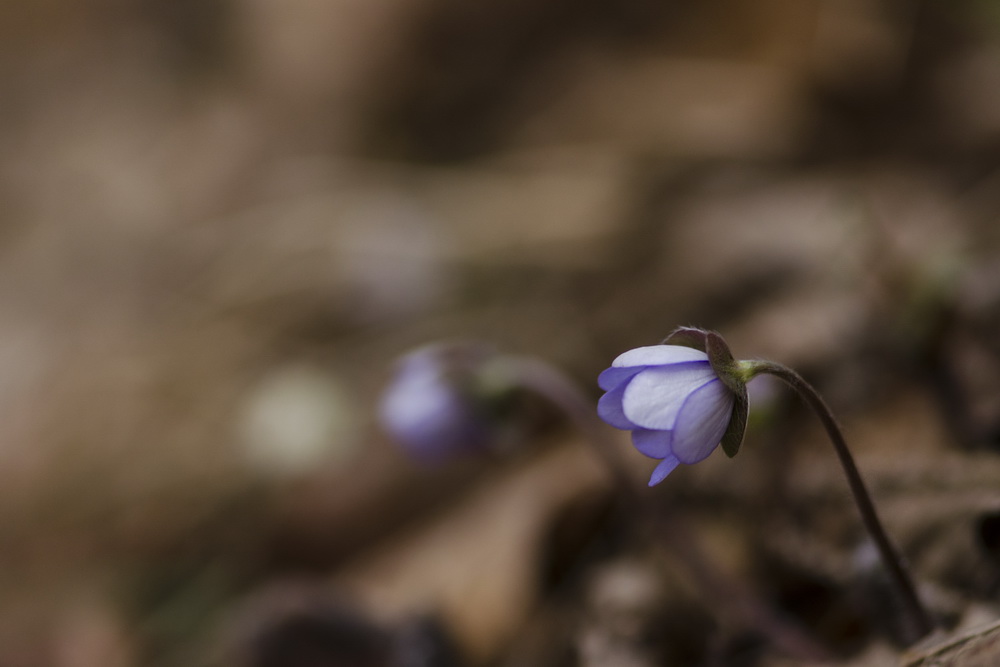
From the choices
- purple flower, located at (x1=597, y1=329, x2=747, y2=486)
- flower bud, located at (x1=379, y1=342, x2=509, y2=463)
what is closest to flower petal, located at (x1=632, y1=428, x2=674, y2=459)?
purple flower, located at (x1=597, y1=329, x2=747, y2=486)

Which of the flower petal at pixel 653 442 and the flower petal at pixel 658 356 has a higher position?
the flower petal at pixel 658 356

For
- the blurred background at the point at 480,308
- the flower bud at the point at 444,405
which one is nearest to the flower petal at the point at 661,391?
the blurred background at the point at 480,308

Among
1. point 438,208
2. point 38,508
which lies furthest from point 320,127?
point 38,508

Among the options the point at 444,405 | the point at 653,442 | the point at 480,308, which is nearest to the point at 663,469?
the point at 653,442

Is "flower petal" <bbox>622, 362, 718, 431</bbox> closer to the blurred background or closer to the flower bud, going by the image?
the blurred background

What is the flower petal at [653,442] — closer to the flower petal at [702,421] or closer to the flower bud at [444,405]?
the flower petal at [702,421]

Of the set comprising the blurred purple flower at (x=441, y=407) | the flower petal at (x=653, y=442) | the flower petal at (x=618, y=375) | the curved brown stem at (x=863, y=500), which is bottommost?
the curved brown stem at (x=863, y=500)
